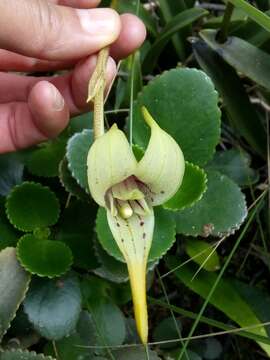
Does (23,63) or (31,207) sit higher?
(23,63)

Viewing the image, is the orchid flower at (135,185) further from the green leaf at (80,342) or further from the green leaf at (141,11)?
the green leaf at (141,11)

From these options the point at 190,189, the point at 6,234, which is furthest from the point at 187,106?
the point at 6,234

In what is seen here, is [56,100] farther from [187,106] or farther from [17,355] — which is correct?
[17,355]

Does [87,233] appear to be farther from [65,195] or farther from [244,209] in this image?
[244,209]

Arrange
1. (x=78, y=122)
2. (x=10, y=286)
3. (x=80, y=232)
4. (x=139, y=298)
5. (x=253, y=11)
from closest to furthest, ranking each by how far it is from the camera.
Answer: (x=139, y=298) → (x=253, y=11) → (x=10, y=286) → (x=80, y=232) → (x=78, y=122)

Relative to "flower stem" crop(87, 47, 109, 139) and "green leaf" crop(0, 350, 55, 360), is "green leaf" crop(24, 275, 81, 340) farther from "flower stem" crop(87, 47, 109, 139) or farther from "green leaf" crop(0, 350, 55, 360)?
"flower stem" crop(87, 47, 109, 139)

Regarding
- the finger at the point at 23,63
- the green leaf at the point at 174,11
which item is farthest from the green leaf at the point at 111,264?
the green leaf at the point at 174,11

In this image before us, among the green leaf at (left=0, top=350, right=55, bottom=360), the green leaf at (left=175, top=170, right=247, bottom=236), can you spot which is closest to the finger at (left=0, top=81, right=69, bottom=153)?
the green leaf at (left=175, top=170, right=247, bottom=236)
